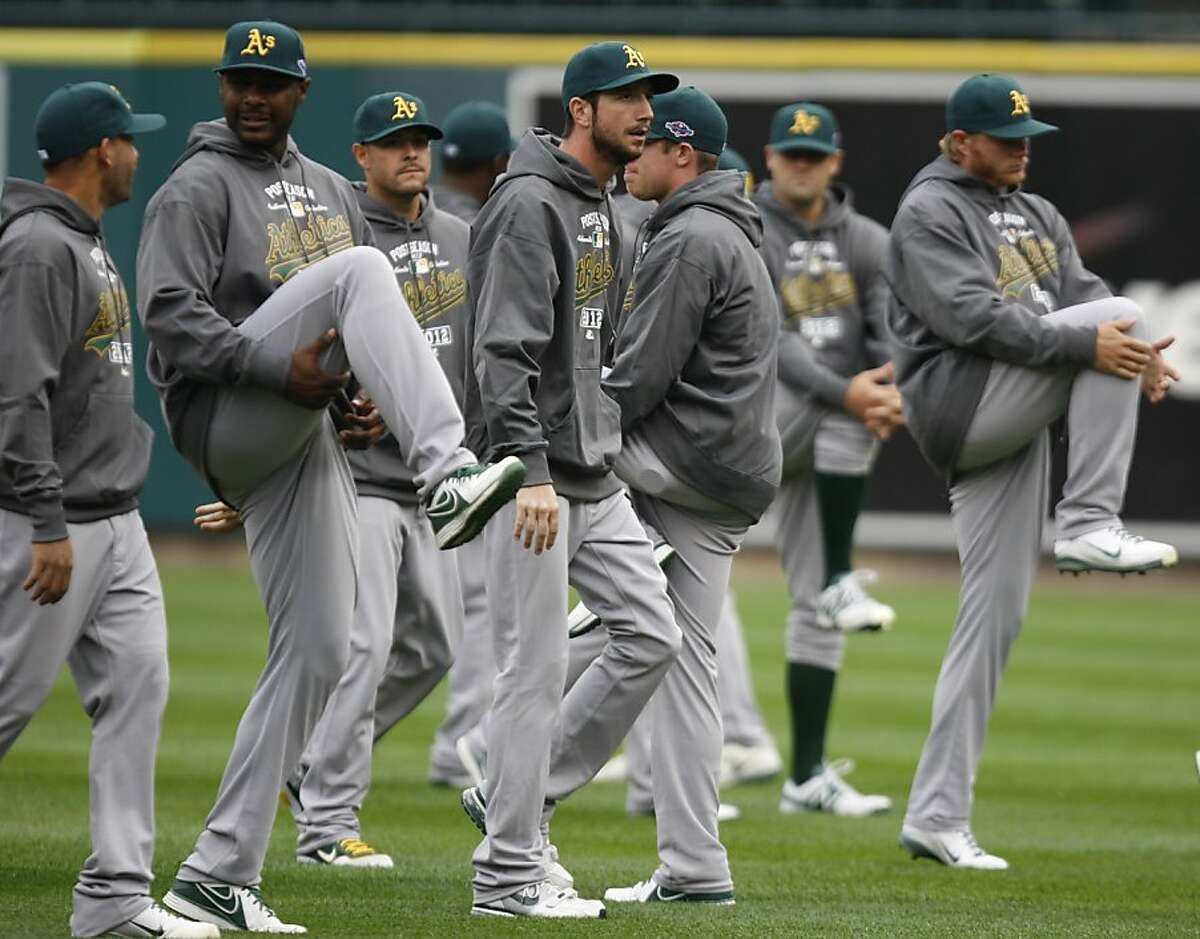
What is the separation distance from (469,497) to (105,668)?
1.15 meters

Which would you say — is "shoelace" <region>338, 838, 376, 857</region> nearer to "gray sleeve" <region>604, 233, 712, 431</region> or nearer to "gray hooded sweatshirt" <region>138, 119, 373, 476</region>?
"gray sleeve" <region>604, 233, 712, 431</region>

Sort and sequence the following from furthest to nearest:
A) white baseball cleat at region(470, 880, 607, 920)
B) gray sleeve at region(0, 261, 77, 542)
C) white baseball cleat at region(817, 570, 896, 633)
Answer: white baseball cleat at region(817, 570, 896, 633), white baseball cleat at region(470, 880, 607, 920), gray sleeve at region(0, 261, 77, 542)

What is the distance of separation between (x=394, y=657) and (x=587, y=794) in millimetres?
1734

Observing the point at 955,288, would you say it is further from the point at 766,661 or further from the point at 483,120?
the point at 766,661

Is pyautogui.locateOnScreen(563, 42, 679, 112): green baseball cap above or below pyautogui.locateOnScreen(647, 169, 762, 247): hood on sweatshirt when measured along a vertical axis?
above

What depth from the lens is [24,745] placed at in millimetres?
10070

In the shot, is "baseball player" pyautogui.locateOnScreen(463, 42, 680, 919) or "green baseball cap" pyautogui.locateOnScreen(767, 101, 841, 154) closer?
"baseball player" pyautogui.locateOnScreen(463, 42, 680, 919)

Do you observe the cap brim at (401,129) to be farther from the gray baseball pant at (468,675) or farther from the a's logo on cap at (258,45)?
the gray baseball pant at (468,675)

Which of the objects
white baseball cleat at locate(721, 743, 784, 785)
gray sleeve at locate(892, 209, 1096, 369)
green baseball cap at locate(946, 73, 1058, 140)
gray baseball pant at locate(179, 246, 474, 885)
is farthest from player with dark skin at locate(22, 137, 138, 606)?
white baseball cleat at locate(721, 743, 784, 785)

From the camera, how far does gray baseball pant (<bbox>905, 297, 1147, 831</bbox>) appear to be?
716 centimetres

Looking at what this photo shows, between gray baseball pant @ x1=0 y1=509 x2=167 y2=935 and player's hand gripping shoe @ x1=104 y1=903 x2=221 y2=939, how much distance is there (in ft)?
0.12

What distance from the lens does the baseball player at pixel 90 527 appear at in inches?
211

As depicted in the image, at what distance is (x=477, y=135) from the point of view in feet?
29.3

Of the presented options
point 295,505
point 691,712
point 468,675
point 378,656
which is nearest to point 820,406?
point 468,675
